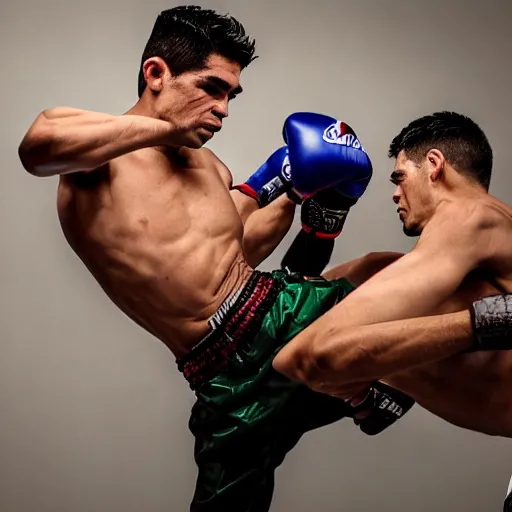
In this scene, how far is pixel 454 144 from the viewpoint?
6.91 feet

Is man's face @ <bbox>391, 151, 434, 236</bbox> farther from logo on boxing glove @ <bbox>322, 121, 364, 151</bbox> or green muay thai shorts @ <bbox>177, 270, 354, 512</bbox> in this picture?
green muay thai shorts @ <bbox>177, 270, 354, 512</bbox>

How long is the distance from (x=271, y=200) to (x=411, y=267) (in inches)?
28.6

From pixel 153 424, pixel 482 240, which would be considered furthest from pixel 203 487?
pixel 153 424

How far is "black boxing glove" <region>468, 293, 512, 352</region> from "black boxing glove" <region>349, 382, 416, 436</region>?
0.62 m

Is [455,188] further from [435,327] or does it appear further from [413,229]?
[435,327]

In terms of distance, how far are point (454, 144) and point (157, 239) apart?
0.75m

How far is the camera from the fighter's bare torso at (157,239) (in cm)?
192

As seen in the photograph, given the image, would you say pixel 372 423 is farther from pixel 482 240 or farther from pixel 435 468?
pixel 435 468

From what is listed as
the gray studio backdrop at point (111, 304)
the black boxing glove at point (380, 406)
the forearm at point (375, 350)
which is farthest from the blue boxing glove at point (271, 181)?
the gray studio backdrop at point (111, 304)

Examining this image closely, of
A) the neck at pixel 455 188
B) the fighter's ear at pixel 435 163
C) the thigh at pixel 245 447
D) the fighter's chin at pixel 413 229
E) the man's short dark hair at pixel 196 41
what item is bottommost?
the thigh at pixel 245 447

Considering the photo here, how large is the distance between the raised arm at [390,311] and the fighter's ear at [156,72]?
0.71 metres

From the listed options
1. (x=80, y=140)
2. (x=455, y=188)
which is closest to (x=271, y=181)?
(x=455, y=188)

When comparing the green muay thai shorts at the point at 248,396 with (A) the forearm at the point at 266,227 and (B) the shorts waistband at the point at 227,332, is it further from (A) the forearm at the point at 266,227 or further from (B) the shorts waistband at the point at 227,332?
(A) the forearm at the point at 266,227

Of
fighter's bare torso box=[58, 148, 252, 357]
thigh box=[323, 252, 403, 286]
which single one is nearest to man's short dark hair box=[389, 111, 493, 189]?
thigh box=[323, 252, 403, 286]
